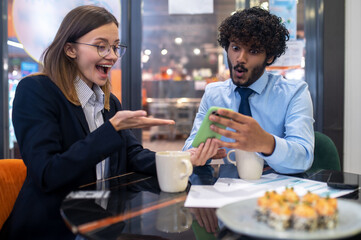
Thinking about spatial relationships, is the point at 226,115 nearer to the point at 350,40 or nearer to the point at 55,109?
the point at 55,109

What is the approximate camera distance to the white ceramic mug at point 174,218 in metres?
0.75

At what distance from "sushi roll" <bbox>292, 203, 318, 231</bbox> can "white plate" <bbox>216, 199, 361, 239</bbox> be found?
1 centimetres

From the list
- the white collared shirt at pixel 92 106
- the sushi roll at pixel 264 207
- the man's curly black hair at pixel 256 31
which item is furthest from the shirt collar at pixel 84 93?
the sushi roll at pixel 264 207

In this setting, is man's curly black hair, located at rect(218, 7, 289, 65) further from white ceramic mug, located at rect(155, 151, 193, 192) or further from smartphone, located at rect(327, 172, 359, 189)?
white ceramic mug, located at rect(155, 151, 193, 192)

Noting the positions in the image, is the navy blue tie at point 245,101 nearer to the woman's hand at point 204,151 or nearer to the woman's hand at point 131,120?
the woman's hand at point 204,151

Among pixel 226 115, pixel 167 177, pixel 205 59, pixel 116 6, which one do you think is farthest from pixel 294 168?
pixel 205 59

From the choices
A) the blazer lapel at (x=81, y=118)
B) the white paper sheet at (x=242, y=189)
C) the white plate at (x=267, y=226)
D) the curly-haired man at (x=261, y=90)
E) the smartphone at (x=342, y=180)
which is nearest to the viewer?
the white plate at (x=267, y=226)

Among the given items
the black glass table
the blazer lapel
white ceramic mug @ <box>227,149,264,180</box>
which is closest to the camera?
the black glass table

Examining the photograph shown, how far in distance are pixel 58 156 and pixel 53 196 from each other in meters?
0.14

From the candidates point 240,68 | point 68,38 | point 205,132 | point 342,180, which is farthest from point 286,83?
point 68,38

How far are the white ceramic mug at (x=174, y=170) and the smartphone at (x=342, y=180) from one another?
0.45 meters

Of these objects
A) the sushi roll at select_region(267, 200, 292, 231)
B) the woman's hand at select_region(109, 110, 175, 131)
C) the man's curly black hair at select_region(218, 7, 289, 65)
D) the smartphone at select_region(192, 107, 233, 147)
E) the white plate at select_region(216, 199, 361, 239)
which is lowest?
the white plate at select_region(216, 199, 361, 239)

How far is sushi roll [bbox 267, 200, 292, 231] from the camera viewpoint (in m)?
0.60

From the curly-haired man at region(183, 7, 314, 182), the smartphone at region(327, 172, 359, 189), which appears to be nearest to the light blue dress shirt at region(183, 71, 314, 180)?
the curly-haired man at region(183, 7, 314, 182)
